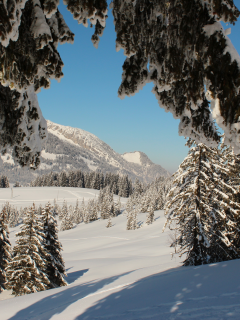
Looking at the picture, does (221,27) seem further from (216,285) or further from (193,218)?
(193,218)

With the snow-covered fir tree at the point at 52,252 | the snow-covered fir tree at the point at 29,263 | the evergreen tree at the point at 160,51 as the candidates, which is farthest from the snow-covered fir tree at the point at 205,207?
the snow-covered fir tree at the point at 52,252

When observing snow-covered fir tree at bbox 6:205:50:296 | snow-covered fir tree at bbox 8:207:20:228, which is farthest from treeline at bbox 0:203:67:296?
snow-covered fir tree at bbox 8:207:20:228

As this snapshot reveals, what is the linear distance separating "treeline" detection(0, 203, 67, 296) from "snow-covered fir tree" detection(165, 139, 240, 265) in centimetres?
1028

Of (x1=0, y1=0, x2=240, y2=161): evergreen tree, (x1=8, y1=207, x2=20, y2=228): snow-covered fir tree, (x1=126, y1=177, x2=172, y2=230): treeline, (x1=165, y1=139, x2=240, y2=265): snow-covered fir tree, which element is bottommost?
(x1=8, y1=207, x2=20, y2=228): snow-covered fir tree

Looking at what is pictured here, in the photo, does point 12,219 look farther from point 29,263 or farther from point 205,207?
point 205,207

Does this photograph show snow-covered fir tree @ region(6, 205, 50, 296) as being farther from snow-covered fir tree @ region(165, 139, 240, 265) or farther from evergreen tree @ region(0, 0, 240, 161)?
evergreen tree @ region(0, 0, 240, 161)

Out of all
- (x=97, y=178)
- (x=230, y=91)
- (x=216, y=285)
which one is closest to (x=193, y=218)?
(x=216, y=285)

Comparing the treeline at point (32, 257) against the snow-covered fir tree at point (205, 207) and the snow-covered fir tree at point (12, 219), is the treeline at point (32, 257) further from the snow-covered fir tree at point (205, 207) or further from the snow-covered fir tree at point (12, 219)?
the snow-covered fir tree at point (12, 219)

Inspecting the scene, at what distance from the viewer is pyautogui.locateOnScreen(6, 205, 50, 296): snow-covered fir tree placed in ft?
48.3

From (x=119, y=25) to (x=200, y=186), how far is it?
32.3ft

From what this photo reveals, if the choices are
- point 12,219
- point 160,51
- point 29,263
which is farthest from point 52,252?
point 12,219

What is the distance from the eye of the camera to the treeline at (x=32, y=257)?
14867 mm

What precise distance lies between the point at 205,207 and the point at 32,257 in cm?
1241

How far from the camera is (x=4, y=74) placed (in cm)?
188
